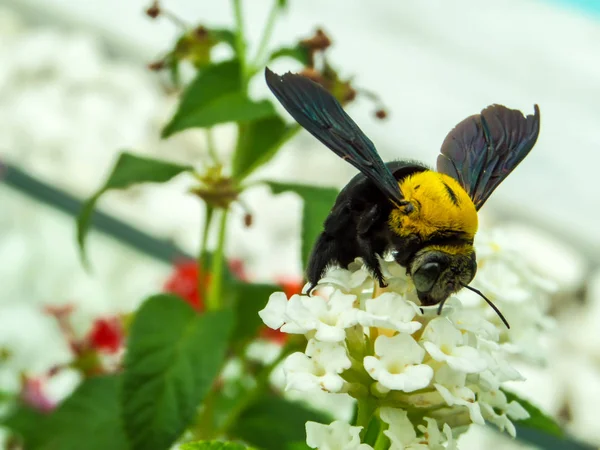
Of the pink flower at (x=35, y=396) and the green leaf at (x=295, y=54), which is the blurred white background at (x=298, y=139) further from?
the green leaf at (x=295, y=54)

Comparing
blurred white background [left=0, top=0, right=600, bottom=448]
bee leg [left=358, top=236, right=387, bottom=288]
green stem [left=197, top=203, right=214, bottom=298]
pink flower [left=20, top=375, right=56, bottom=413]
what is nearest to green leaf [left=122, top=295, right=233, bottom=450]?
green stem [left=197, top=203, right=214, bottom=298]

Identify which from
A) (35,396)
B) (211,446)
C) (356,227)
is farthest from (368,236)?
(35,396)

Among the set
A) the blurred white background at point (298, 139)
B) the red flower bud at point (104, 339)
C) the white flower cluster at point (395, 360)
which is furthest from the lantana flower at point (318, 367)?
the blurred white background at point (298, 139)

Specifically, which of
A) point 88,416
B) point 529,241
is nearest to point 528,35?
point 529,241

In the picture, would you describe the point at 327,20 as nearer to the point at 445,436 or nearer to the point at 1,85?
the point at 1,85

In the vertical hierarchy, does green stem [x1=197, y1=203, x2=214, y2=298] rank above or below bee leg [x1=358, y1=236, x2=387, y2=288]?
below

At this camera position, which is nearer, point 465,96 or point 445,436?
point 445,436

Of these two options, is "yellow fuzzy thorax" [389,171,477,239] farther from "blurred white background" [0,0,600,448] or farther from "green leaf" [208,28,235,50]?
"blurred white background" [0,0,600,448]
